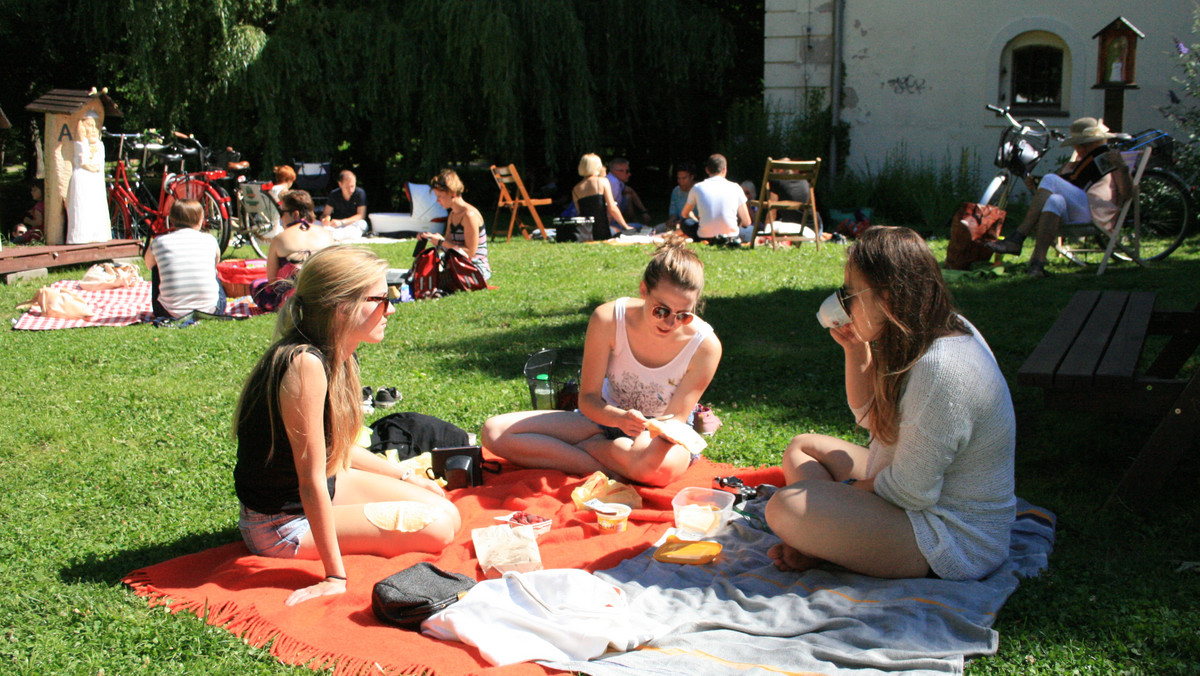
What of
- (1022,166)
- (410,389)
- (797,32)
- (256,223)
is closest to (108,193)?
(256,223)

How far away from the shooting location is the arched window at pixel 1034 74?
1373 centimetres

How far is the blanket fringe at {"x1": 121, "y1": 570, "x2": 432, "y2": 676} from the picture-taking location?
96.9 inches

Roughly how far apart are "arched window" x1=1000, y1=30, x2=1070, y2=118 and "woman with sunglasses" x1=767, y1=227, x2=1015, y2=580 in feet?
41.9

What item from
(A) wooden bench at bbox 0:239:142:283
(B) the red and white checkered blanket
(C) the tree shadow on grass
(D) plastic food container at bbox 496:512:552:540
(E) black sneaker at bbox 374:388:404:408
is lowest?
(C) the tree shadow on grass

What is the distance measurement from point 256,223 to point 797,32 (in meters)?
8.70

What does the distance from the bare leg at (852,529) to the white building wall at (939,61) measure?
1254cm

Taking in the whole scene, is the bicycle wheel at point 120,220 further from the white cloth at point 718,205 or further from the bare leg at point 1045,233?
the bare leg at point 1045,233

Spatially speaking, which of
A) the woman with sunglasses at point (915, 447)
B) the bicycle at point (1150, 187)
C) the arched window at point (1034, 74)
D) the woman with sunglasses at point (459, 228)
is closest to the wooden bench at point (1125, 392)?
the woman with sunglasses at point (915, 447)

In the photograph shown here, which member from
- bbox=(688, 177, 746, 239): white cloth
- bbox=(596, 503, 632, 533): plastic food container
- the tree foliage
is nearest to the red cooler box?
bbox=(688, 177, 746, 239): white cloth

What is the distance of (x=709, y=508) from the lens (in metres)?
3.40

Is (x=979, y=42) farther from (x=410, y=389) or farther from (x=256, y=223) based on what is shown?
(x=410, y=389)

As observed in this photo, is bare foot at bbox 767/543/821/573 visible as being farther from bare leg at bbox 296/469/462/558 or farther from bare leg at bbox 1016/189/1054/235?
bare leg at bbox 1016/189/1054/235

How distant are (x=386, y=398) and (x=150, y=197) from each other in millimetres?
9514

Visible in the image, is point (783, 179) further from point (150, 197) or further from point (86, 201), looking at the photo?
point (150, 197)
